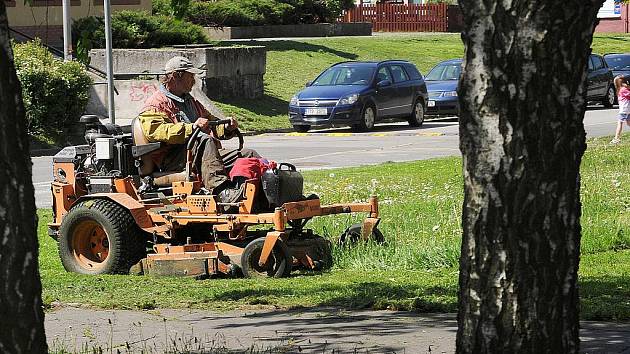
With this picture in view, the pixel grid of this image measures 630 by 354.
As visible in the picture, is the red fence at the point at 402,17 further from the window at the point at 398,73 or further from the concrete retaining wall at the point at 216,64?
the window at the point at 398,73

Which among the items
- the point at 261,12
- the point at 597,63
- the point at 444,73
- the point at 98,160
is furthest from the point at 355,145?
the point at 261,12

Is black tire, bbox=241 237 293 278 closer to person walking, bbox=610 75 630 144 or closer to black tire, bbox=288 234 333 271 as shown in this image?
black tire, bbox=288 234 333 271

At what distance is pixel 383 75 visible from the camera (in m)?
32.2

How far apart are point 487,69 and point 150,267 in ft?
22.6

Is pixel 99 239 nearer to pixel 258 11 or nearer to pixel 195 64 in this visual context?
pixel 195 64

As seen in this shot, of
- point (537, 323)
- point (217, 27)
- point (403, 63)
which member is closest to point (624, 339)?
point (537, 323)

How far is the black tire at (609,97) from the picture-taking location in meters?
38.1

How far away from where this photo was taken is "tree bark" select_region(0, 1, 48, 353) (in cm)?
438

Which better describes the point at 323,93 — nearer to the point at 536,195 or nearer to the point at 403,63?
the point at 403,63

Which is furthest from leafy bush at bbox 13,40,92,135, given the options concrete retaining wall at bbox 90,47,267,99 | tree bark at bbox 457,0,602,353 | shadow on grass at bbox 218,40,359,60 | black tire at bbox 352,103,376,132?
tree bark at bbox 457,0,602,353

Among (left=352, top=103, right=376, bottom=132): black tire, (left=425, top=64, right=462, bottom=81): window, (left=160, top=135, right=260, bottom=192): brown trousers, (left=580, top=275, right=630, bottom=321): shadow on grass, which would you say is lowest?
(left=352, top=103, right=376, bottom=132): black tire

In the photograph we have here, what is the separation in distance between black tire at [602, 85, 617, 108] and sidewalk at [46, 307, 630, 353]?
3075 centimetres

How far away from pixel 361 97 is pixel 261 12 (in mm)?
16294

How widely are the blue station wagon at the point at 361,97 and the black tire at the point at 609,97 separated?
7.58m
